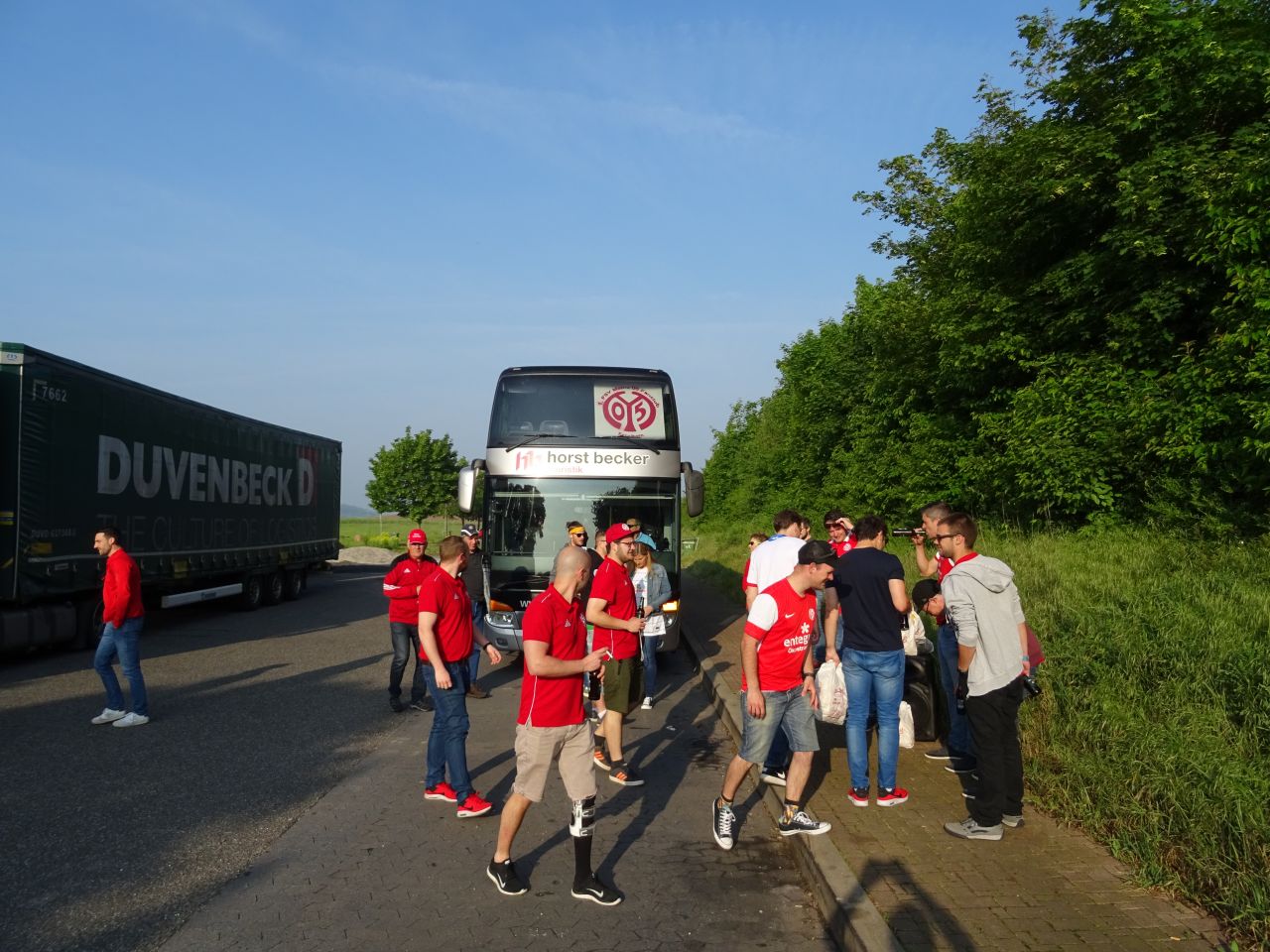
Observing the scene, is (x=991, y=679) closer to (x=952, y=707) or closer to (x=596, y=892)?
(x=952, y=707)

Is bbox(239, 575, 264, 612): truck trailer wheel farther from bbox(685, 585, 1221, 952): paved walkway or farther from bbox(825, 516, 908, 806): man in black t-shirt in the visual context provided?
bbox(825, 516, 908, 806): man in black t-shirt

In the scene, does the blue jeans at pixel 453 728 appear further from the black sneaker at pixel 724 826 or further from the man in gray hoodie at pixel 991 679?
the man in gray hoodie at pixel 991 679

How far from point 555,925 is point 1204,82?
11.2 m

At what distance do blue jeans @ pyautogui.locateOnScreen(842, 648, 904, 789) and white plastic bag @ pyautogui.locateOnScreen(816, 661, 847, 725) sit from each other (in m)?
0.11

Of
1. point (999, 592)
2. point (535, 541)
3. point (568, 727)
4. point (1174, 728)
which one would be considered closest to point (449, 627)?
point (568, 727)

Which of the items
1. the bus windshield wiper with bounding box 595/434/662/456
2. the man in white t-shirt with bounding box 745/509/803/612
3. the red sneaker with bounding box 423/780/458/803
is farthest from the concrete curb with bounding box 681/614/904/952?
the bus windshield wiper with bounding box 595/434/662/456

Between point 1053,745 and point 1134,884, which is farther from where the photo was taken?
point 1053,745

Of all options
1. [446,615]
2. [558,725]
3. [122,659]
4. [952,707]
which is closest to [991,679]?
[952,707]

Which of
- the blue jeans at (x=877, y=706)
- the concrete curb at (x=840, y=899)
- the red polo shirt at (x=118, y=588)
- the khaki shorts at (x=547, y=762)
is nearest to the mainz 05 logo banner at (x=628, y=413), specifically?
the red polo shirt at (x=118, y=588)

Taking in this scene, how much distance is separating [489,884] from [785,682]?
1944 mm

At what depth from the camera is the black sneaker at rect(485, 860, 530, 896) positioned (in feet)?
15.6

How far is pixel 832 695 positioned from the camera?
636cm

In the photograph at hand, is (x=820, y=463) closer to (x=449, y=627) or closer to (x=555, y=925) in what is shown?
(x=449, y=627)

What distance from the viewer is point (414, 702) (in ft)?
31.4
